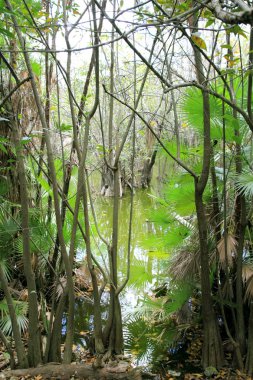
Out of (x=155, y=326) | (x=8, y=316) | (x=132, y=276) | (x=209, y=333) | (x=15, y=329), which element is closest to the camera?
(x=15, y=329)

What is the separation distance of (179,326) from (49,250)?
70.0 inches

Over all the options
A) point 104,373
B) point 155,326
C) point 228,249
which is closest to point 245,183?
point 228,249

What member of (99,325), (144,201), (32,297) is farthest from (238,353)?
(144,201)

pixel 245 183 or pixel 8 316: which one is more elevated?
pixel 245 183

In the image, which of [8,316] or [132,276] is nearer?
[8,316]

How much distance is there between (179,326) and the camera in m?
4.00

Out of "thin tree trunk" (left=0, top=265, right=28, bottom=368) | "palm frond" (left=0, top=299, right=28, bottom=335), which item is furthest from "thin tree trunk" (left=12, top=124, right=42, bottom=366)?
"palm frond" (left=0, top=299, right=28, bottom=335)

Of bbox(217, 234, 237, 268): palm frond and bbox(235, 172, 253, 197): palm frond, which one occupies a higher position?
bbox(235, 172, 253, 197): palm frond

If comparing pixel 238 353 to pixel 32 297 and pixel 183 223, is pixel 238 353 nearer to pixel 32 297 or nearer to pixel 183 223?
pixel 183 223

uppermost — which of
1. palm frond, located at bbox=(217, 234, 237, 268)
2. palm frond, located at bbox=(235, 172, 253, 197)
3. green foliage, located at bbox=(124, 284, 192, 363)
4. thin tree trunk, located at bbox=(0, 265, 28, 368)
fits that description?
palm frond, located at bbox=(235, 172, 253, 197)

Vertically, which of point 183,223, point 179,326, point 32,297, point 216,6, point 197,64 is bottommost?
point 179,326

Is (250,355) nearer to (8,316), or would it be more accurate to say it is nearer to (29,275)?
(29,275)

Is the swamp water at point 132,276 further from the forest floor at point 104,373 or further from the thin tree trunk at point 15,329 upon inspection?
the thin tree trunk at point 15,329

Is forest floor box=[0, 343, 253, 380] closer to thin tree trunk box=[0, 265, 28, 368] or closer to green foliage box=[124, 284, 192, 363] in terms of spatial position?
thin tree trunk box=[0, 265, 28, 368]
